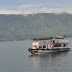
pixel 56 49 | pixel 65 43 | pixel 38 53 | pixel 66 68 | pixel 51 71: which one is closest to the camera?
pixel 51 71

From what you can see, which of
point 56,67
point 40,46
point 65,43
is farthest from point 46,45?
point 56,67

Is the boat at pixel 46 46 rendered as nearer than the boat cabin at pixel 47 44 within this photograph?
Yes

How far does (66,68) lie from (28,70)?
14.9m

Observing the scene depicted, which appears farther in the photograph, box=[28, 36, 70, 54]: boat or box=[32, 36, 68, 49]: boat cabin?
box=[32, 36, 68, 49]: boat cabin

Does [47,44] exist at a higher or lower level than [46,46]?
higher

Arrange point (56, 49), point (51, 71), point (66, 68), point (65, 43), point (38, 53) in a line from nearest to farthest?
point (51, 71) → point (66, 68) → point (38, 53) → point (56, 49) → point (65, 43)

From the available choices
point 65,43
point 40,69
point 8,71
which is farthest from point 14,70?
point 65,43

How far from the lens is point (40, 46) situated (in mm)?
140375

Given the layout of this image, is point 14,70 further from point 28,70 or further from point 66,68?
point 66,68

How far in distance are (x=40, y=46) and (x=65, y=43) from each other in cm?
2434

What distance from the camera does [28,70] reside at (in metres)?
85.6

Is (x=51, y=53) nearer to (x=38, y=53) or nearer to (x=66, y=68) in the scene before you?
(x=38, y=53)

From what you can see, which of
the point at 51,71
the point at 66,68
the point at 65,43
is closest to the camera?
the point at 51,71

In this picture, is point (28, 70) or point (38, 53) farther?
→ point (38, 53)
